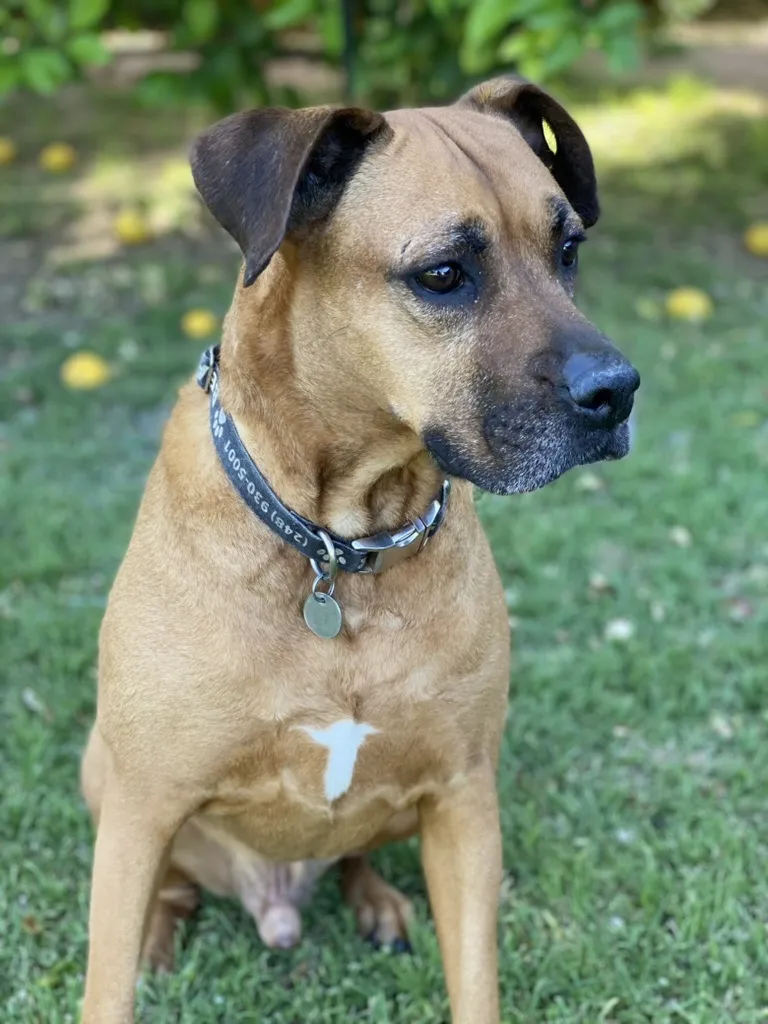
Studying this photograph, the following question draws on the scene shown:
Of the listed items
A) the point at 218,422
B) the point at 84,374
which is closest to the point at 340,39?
the point at 84,374

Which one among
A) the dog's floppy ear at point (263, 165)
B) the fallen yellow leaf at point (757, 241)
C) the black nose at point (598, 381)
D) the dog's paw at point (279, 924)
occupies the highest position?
the dog's floppy ear at point (263, 165)

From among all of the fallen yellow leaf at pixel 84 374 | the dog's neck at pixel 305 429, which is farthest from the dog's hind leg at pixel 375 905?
the fallen yellow leaf at pixel 84 374

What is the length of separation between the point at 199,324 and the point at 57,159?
3164 millimetres

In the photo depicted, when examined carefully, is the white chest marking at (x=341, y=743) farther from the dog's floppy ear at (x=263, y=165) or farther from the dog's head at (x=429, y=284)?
the dog's floppy ear at (x=263, y=165)

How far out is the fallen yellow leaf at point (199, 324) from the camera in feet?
21.5

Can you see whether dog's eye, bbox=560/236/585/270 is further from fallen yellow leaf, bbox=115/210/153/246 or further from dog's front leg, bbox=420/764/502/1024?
fallen yellow leaf, bbox=115/210/153/246

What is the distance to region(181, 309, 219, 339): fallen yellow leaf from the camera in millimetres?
6559

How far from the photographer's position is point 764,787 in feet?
11.8

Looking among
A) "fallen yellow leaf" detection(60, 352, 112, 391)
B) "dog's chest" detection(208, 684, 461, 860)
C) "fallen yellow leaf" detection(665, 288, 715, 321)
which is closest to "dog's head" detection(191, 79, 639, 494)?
"dog's chest" detection(208, 684, 461, 860)

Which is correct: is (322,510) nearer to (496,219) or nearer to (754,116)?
(496,219)

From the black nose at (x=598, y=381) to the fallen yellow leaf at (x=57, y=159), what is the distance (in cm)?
756

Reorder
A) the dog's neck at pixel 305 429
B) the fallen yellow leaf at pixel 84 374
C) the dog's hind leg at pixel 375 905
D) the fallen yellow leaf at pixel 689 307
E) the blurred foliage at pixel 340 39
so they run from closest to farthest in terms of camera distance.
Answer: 1. the dog's neck at pixel 305 429
2. the dog's hind leg at pixel 375 905
3. the blurred foliage at pixel 340 39
4. the fallen yellow leaf at pixel 84 374
5. the fallen yellow leaf at pixel 689 307

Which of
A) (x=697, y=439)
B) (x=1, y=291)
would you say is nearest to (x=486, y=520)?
(x=697, y=439)

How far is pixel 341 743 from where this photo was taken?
8.25 feet
